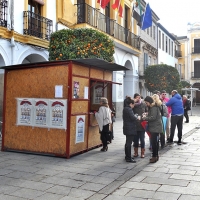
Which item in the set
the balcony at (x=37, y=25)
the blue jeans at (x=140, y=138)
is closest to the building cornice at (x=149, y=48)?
the balcony at (x=37, y=25)

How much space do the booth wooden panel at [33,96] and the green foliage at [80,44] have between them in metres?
2.53

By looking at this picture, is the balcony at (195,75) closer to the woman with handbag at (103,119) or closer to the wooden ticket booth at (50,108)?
the wooden ticket booth at (50,108)

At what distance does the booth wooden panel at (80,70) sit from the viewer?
7488 mm

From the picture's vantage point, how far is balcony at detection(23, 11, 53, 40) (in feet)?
41.0

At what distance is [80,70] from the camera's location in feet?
25.5

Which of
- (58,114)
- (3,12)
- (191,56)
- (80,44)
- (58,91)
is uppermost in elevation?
(191,56)

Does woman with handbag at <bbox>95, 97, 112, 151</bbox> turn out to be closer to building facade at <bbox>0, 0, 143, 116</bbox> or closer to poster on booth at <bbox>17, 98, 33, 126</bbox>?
poster on booth at <bbox>17, 98, 33, 126</bbox>

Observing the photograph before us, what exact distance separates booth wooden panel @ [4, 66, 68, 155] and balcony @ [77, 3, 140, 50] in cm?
833

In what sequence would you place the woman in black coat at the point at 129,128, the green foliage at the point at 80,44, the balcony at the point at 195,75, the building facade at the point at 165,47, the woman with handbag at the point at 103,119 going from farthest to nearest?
the balcony at the point at 195,75, the building facade at the point at 165,47, the green foliage at the point at 80,44, the woman with handbag at the point at 103,119, the woman in black coat at the point at 129,128

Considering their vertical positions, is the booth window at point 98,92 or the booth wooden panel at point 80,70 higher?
the booth wooden panel at point 80,70

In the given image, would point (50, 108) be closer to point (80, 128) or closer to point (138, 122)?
point (80, 128)

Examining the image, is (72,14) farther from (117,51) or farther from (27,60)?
(117,51)

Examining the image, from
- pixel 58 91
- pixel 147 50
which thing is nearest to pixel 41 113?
pixel 58 91

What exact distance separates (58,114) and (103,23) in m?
11.0
